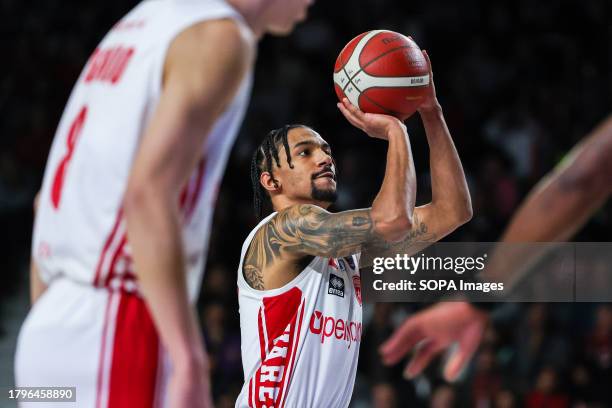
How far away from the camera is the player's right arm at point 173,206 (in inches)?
75.2

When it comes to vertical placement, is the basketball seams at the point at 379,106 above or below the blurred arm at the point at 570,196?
above

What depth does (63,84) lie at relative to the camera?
8.78 meters

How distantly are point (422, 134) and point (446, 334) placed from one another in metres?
5.30

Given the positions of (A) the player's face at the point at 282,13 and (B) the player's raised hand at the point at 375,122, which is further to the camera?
(B) the player's raised hand at the point at 375,122

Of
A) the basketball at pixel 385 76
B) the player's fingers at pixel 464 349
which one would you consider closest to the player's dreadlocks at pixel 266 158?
the basketball at pixel 385 76

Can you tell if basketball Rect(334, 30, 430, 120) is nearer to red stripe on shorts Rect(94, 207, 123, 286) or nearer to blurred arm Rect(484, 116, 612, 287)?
blurred arm Rect(484, 116, 612, 287)

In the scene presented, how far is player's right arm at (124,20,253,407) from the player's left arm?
1.89 metres

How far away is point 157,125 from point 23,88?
7.18m

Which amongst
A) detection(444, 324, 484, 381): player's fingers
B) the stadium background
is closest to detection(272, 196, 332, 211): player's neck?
Answer: detection(444, 324, 484, 381): player's fingers

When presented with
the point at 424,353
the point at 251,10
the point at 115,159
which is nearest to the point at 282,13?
the point at 251,10

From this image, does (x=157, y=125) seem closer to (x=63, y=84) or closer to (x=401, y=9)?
(x=63, y=84)

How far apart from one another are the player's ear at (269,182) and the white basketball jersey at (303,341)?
1.28 ft

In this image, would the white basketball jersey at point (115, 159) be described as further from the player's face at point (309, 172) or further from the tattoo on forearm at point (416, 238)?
the tattoo on forearm at point (416, 238)

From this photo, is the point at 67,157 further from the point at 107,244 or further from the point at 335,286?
the point at 335,286
